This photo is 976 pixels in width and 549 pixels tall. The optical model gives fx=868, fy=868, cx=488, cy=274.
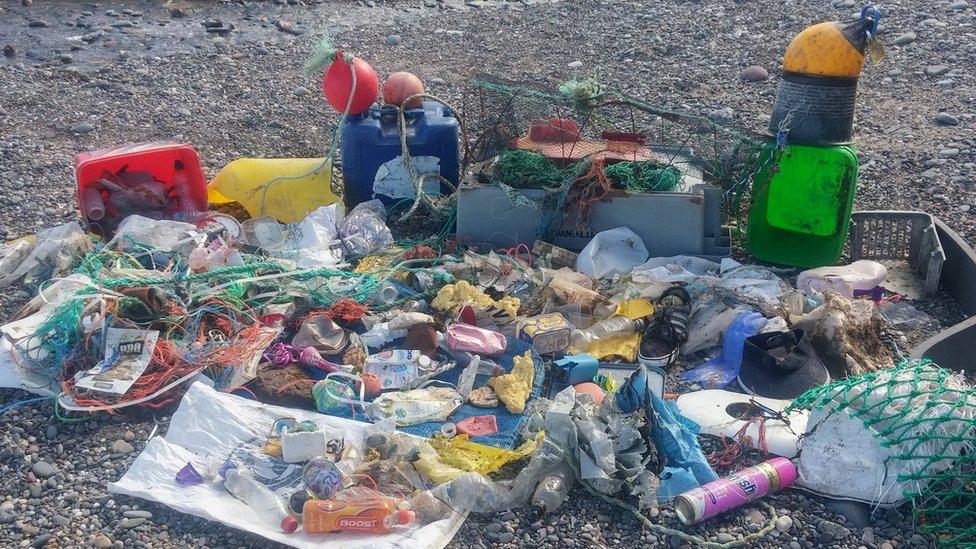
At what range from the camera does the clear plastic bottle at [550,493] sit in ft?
10.3

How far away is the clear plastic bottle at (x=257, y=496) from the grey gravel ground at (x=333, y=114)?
0.11m

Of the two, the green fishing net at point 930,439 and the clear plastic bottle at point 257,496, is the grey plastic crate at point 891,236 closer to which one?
the green fishing net at point 930,439

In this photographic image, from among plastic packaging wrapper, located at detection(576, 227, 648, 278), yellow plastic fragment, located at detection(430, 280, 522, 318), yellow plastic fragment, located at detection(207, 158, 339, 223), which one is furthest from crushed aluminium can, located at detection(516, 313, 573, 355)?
yellow plastic fragment, located at detection(207, 158, 339, 223)

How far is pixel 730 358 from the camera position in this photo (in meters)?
4.13

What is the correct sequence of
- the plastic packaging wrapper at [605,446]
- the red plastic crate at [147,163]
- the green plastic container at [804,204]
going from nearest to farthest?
the plastic packaging wrapper at [605,446]
the green plastic container at [804,204]
the red plastic crate at [147,163]

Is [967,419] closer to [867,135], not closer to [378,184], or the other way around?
[378,184]

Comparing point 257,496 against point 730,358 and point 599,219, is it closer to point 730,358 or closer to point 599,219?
point 730,358

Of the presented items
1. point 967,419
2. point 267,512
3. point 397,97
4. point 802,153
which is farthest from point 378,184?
point 967,419

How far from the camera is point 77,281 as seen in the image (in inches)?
170

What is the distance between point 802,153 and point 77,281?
152 inches

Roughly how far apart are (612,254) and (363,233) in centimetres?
149

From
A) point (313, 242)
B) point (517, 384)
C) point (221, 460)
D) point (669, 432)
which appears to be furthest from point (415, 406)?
point (313, 242)

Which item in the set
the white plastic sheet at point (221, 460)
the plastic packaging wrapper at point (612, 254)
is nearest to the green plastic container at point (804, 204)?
the plastic packaging wrapper at point (612, 254)

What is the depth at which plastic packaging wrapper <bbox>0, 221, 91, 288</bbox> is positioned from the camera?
4754 millimetres
